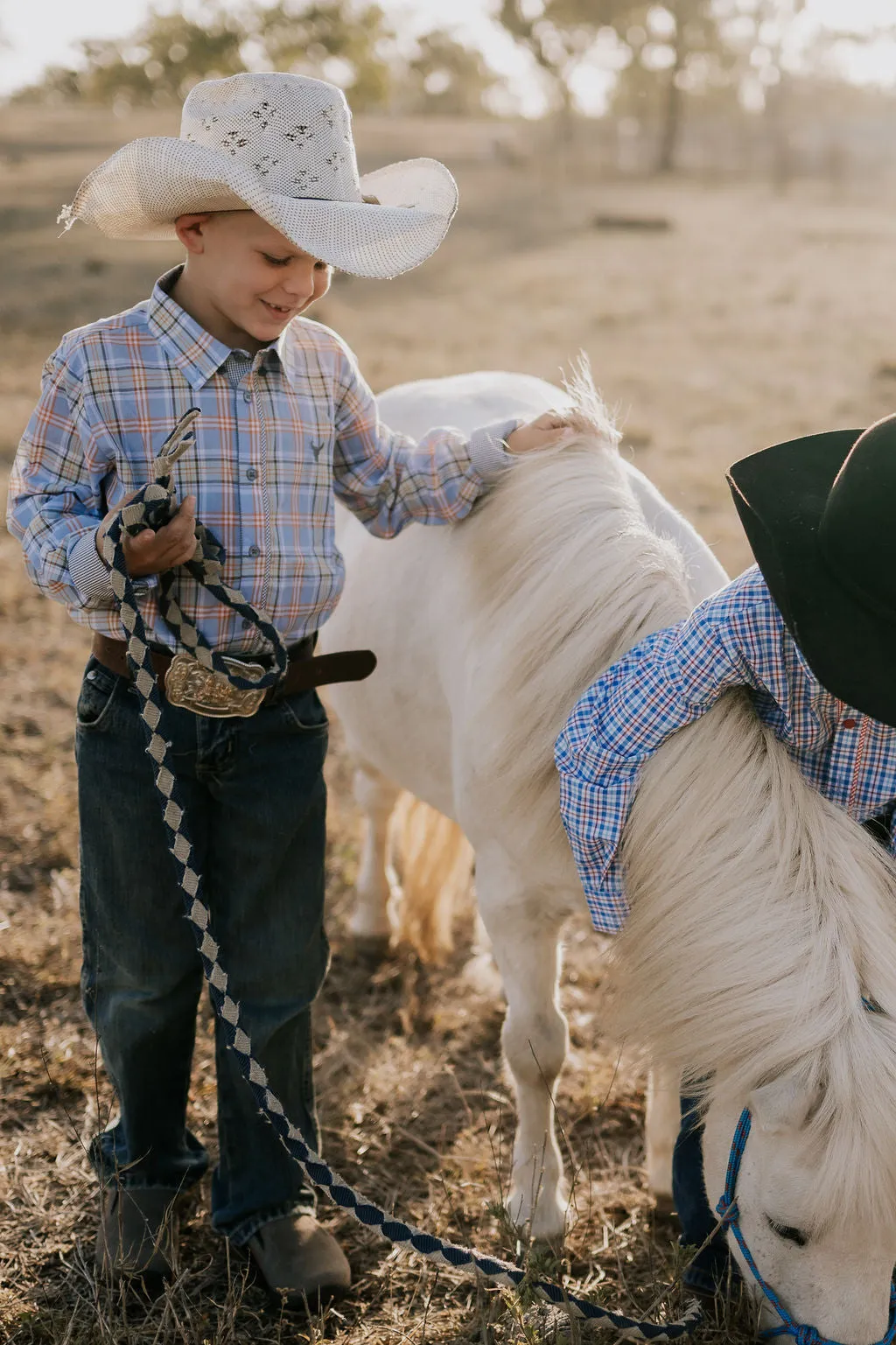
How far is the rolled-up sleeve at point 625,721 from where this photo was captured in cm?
161

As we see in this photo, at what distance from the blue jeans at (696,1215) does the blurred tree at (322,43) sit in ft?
109

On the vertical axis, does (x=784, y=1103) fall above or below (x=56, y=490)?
below

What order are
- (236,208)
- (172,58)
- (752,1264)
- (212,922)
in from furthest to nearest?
(172,58)
(212,922)
(236,208)
(752,1264)

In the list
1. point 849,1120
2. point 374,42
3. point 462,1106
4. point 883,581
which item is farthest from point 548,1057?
point 374,42

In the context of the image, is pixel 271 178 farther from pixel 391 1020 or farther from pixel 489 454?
pixel 391 1020

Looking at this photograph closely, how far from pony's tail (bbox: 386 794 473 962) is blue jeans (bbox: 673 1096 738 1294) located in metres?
1.19

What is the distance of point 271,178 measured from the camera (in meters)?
1.72

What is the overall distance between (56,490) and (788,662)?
1081mm

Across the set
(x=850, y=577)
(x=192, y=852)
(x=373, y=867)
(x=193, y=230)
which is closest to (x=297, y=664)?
(x=192, y=852)

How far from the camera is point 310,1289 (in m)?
1.97

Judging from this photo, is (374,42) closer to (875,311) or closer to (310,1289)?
(875,311)

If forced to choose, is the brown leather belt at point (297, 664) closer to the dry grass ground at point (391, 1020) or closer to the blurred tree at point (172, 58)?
the dry grass ground at point (391, 1020)

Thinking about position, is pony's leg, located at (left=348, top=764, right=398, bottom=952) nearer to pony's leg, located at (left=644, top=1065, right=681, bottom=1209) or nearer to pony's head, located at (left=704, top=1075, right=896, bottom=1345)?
pony's leg, located at (left=644, top=1065, right=681, bottom=1209)

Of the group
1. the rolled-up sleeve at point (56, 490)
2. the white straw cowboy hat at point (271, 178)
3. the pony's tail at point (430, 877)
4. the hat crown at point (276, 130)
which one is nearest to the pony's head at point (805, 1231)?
the rolled-up sleeve at point (56, 490)
